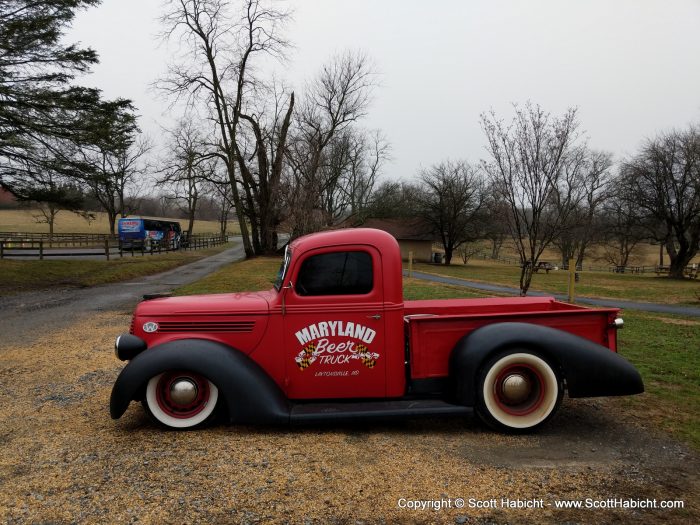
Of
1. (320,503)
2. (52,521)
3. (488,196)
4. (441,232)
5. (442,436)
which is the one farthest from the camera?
(441,232)

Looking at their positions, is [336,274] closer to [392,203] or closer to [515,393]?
[515,393]

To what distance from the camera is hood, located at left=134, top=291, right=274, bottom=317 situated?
166 inches

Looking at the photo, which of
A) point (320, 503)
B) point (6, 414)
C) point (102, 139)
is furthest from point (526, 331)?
point (102, 139)

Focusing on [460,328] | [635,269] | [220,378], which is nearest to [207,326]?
[220,378]

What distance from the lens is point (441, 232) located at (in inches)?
2062

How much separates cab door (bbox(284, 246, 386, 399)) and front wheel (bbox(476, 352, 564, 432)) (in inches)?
36.0

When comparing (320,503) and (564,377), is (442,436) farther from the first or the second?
(320,503)

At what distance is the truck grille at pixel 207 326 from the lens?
4188mm

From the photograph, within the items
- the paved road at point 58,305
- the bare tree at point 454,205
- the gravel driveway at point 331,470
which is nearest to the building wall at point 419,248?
the bare tree at point 454,205

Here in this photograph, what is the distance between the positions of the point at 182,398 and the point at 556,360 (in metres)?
3.29

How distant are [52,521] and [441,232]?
51.3 m

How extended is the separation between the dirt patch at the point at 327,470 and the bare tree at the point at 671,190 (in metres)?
40.9

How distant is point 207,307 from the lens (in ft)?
14.1

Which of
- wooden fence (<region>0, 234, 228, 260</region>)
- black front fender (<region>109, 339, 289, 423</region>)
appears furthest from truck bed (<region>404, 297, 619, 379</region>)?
wooden fence (<region>0, 234, 228, 260</region>)
